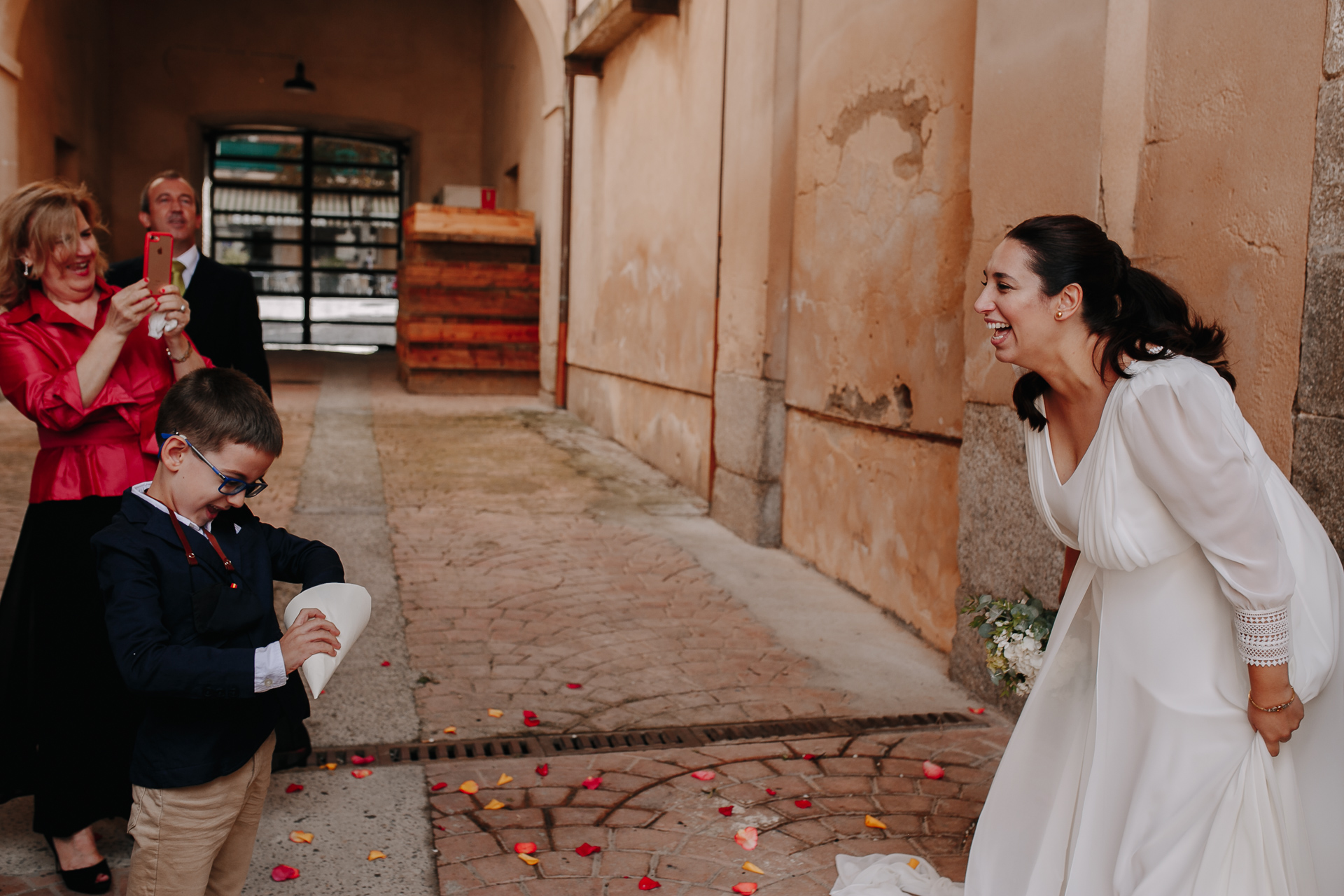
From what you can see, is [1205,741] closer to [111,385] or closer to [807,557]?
[111,385]

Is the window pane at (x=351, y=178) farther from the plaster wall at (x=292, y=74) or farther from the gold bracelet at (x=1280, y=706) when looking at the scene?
the gold bracelet at (x=1280, y=706)

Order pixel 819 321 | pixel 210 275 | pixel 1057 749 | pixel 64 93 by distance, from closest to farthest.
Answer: pixel 1057 749
pixel 210 275
pixel 819 321
pixel 64 93

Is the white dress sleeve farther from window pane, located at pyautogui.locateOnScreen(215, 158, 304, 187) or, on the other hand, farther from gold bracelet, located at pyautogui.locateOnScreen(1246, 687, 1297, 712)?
window pane, located at pyautogui.locateOnScreen(215, 158, 304, 187)

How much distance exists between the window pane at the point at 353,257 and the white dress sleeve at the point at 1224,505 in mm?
22146

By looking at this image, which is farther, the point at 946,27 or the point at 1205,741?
the point at 946,27

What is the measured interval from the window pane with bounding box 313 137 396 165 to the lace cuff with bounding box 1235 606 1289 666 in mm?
22584

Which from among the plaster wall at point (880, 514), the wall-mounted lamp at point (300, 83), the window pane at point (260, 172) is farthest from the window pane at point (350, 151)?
the plaster wall at point (880, 514)

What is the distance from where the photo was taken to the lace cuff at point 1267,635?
6.41 feet

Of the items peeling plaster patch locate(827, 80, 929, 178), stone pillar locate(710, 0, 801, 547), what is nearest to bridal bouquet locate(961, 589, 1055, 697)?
peeling plaster patch locate(827, 80, 929, 178)

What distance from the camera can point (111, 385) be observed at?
2.75 metres

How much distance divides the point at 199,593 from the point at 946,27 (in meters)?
3.98

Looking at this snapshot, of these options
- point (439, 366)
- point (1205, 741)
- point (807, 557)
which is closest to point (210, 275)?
point (1205, 741)

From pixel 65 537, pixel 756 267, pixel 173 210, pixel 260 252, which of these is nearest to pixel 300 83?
pixel 260 252

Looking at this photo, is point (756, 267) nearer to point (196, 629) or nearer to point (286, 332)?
point (196, 629)
